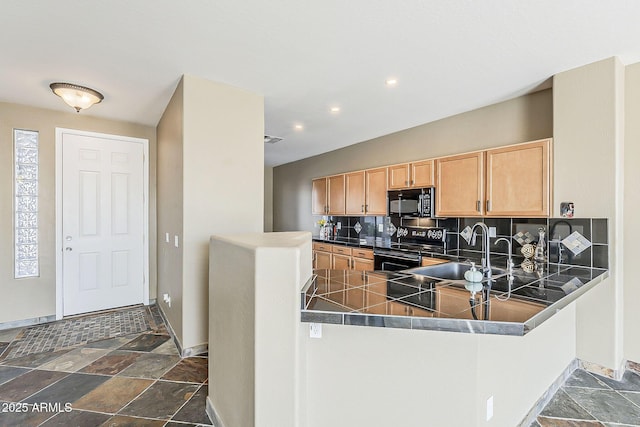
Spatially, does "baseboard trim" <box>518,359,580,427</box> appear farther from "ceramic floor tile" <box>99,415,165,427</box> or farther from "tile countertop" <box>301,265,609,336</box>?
"ceramic floor tile" <box>99,415,165,427</box>

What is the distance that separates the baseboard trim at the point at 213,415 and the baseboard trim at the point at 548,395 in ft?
6.11

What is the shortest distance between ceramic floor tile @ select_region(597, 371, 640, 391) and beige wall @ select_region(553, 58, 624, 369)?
0.37 feet

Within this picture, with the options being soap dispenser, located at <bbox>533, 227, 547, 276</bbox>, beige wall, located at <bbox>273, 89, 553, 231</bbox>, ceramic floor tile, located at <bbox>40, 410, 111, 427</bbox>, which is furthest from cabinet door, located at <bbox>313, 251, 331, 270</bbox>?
ceramic floor tile, located at <bbox>40, 410, 111, 427</bbox>

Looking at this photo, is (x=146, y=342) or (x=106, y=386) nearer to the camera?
(x=106, y=386)

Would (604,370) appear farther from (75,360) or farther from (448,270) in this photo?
(75,360)

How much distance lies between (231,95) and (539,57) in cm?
271

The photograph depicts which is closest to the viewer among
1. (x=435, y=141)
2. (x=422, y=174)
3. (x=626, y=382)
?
(x=626, y=382)

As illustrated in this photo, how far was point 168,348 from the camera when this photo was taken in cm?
299

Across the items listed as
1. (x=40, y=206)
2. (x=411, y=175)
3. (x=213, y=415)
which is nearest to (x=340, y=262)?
(x=411, y=175)

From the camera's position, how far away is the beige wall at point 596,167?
2.45m

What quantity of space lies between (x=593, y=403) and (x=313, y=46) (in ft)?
11.0

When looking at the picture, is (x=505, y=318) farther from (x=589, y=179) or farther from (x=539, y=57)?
(x=539, y=57)

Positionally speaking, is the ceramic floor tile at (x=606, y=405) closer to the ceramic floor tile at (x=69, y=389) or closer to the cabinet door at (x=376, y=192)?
the cabinet door at (x=376, y=192)

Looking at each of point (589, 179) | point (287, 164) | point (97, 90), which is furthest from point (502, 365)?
point (287, 164)
